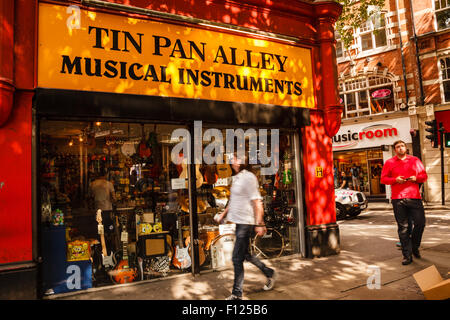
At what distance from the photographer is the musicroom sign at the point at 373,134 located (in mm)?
18453

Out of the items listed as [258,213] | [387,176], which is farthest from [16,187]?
[387,176]

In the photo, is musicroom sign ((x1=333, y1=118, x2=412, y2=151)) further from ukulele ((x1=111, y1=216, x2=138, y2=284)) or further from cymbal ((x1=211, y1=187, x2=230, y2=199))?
ukulele ((x1=111, y1=216, x2=138, y2=284))

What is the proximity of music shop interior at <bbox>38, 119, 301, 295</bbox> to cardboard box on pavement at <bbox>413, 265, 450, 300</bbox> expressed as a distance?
9.73 feet

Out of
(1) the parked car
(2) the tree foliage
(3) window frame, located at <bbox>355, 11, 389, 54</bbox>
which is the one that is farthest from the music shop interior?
(3) window frame, located at <bbox>355, 11, 389, 54</bbox>

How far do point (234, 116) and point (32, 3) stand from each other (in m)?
3.63

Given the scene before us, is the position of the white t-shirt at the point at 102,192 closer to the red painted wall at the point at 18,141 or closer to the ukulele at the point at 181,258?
the ukulele at the point at 181,258

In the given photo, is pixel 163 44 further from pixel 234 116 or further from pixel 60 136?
pixel 60 136

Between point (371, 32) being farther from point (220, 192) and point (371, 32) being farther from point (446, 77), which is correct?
point (220, 192)

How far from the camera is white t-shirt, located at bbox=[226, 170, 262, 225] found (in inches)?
180

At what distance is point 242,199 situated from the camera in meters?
4.63

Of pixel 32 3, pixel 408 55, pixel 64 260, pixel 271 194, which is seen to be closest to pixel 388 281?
pixel 271 194

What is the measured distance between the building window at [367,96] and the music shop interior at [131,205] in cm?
1487

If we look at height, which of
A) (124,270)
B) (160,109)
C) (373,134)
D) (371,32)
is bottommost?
(124,270)
